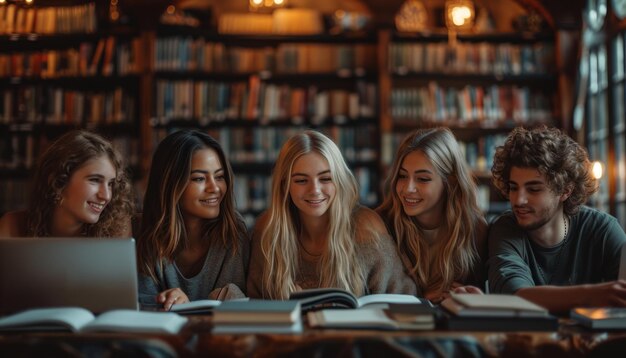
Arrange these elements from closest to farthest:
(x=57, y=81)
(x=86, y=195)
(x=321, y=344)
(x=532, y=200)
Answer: (x=321, y=344) → (x=532, y=200) → (x=86, y=195) → (x=57, y=81)

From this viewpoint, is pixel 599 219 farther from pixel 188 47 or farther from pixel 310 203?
pixel 188 47

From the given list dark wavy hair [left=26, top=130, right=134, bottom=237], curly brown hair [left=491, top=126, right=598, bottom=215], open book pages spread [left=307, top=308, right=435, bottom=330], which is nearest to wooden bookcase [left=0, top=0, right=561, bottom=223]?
dark wavy hair [left=26, top=130, right=134, bottom=237]

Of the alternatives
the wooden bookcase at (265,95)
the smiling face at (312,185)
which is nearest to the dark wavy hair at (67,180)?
the smiling face at (312,185)

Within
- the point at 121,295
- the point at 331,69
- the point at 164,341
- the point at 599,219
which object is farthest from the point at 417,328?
the point at 331,69

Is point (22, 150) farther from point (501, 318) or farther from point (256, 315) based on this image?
point (501, 318)

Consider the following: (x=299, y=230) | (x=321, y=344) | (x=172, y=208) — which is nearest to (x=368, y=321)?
(x=321, y=344)

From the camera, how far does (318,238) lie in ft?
8.20

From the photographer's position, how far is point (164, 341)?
138cm

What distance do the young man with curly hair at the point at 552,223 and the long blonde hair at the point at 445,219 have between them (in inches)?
4.8

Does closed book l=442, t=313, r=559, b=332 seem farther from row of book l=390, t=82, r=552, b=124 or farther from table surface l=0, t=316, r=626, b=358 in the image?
row of book l=390, t=82, r=552, b=124

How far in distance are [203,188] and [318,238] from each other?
46 centimetres

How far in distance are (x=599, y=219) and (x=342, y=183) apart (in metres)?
0.90

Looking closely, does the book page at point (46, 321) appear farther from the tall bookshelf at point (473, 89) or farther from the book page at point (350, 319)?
the tall bookshelf at point (473, 89)

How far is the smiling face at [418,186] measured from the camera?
2.46 metres
